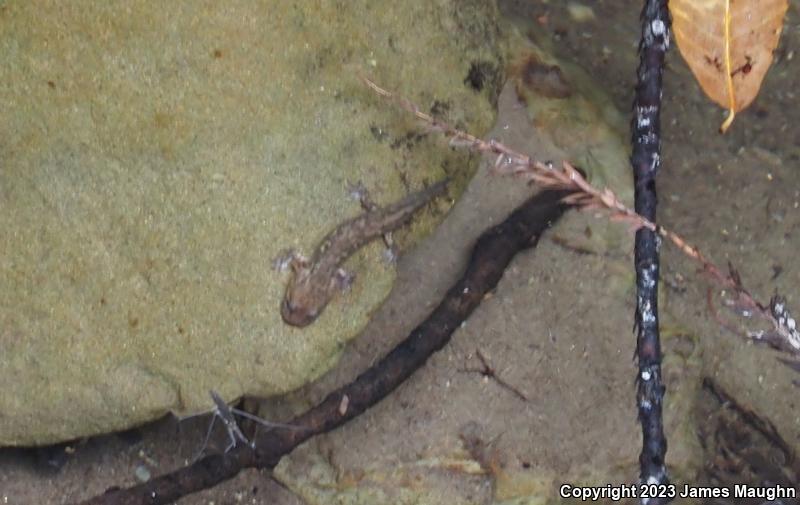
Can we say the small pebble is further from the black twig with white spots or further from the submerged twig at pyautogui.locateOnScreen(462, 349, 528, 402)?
the submerged twig at pyautogui.locateOnScreen(462, 349, 528, 402)

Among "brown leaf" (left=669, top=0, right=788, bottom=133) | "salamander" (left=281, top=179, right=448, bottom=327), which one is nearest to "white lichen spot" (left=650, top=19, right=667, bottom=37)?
"brown leaf" (left=669, top=0, right=788, bottom=133)

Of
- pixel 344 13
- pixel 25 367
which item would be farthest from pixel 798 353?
pixel 25 367

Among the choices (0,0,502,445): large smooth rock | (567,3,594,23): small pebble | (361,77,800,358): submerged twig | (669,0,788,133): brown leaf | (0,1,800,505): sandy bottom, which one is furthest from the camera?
(567,3,594,23): small pebble

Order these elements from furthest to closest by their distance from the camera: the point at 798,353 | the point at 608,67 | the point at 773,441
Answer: the point at 608,67, the point at 773,441, the point at 798,353

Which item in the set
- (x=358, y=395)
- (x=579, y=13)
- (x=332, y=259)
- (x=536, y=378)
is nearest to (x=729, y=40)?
(x=332, y=259)

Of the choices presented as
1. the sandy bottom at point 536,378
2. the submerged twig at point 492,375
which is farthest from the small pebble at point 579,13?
the submerged twig at point 492,375

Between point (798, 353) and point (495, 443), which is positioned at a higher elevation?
point (798, 353)

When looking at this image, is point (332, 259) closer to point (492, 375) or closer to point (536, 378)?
point (492, 375)

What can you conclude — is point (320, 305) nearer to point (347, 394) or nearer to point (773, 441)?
point (347, 394)
